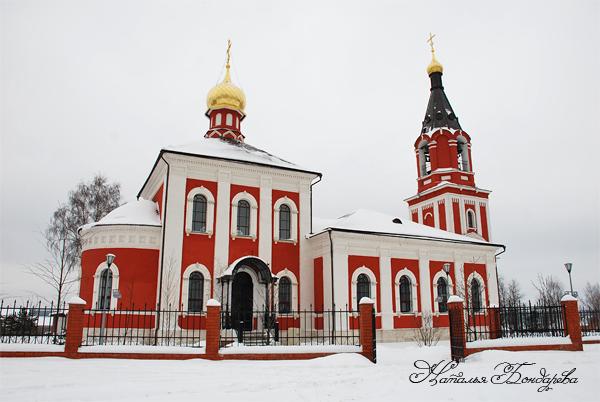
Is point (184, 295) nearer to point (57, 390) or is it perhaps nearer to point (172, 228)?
point (172, 228)

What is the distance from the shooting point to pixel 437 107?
30.9 metres

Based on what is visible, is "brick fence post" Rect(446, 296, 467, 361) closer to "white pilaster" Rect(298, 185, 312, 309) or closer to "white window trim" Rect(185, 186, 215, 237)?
"white pilaster" Rect(298, 185, 312, 309)

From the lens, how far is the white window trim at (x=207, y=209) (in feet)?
60.0

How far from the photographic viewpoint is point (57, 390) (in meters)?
7.49

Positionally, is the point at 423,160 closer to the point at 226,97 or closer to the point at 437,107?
the point at 437,107

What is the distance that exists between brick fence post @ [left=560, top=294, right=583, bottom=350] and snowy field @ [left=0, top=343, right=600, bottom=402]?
2715 mm

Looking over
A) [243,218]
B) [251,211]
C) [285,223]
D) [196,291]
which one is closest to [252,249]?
[243,218]

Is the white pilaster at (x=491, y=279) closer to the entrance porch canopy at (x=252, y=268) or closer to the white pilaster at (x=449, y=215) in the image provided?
the white pilaster at (x=449, y=215)

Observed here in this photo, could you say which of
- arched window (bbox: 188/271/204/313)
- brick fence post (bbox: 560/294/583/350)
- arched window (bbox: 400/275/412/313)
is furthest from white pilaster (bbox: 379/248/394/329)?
arched window (bbox: 188/271/204/313)

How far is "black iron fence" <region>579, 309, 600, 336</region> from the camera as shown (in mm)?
16739

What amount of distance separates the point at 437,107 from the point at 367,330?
22474 millimetres

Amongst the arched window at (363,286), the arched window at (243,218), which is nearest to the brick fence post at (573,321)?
the arched window at (363,286)

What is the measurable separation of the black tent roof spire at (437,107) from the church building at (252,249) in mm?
9030

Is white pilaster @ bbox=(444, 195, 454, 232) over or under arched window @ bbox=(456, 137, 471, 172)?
under
